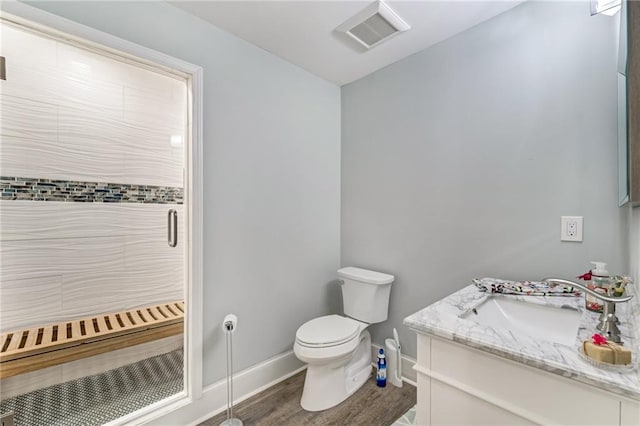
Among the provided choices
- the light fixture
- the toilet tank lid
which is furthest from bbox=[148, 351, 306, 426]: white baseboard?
the light fixture

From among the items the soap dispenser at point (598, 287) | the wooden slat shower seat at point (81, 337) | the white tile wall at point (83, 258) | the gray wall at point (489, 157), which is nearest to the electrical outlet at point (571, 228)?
the gray wall at point (489, 157)

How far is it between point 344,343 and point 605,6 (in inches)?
80.0

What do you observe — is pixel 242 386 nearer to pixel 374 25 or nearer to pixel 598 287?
pixel 598 287

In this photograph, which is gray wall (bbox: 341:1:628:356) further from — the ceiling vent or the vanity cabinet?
the vanity cabinet

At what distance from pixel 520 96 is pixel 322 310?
1.97 metres

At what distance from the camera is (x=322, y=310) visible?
236cm

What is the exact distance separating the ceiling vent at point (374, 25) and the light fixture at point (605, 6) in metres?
0.84

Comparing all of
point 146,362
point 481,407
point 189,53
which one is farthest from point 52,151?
point 481,407

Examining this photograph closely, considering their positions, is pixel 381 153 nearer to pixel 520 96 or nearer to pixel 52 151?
pixel 520 96

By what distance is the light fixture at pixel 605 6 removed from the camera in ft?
3.87

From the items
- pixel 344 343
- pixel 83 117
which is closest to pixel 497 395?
pixel 344 343

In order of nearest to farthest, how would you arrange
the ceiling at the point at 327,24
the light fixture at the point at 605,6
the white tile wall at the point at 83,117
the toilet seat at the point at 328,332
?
1. the light fixture at the point at 605,6
2. the ceiling at the point at 327,24
3. the toilet seat at the point at 328,332
4. the white tile wall at the point at 83,117

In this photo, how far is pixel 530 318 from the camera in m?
1.22

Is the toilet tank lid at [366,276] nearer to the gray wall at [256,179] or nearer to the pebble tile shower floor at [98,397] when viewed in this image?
the gray wall at [256,179]
